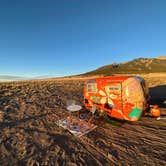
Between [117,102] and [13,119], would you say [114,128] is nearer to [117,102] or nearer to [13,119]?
[117,102]

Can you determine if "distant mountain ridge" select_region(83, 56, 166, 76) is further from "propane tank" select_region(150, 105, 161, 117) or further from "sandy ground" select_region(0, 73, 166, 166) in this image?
"sandy ground" select_region(0, 73, 166, 166)

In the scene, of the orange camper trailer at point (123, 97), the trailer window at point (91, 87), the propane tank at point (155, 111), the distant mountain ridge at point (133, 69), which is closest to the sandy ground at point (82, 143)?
the propane tank at point (155, 111)

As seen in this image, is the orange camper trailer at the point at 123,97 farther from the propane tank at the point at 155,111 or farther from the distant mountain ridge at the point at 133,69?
the distant mountain ridge at the point at 133,69

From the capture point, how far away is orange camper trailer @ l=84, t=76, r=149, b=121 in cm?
632

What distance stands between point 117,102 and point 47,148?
4.20 m

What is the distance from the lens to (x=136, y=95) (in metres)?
6.31

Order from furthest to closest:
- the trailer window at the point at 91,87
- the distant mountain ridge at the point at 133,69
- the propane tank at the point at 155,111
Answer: the distant mountain ridge at the point at 133,69 → the trailer window at the point at 91,87 → the propane tank at the point at 155,111

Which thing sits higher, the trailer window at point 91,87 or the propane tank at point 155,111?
the trailer window at point 91,87

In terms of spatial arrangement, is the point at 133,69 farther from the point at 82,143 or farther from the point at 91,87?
the point at 82,143

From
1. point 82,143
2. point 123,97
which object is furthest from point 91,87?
point 82,143

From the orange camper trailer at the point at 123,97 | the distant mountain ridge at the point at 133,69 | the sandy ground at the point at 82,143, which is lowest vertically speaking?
the sandy ground at the point at 82,143

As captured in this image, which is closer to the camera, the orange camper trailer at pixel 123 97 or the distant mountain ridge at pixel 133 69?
the orange camper trailer at pixel 123 97

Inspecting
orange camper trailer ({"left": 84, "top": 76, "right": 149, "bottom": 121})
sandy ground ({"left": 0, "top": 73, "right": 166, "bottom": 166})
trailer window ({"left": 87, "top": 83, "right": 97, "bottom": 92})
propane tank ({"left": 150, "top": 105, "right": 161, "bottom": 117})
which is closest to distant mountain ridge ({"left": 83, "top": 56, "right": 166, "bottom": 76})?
trailer window ({"left": 87, "top": 83, "right": 97, "bottom": 92})

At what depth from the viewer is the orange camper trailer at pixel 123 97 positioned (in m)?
6.32
